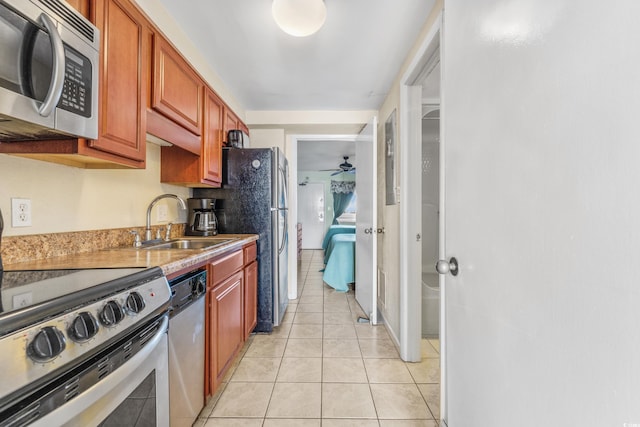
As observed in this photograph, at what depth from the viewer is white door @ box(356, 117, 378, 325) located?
255 cm

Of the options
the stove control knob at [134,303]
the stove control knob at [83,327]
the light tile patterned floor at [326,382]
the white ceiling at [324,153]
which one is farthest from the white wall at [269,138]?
the stove control knob at [83,327]

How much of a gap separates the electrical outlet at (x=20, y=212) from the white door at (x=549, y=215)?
1698 mm

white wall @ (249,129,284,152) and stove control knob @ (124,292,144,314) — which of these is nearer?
stove control knob @ (124,292,144,314)

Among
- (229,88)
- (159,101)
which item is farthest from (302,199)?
(159,101)

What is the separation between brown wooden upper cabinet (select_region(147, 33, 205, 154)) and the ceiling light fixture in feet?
2.22

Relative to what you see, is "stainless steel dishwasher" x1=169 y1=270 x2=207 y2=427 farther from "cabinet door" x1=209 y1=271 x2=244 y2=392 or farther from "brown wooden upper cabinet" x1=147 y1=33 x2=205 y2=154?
"brown wooden upper cabinet" x1=147 y1=33 x2=205 y2=154

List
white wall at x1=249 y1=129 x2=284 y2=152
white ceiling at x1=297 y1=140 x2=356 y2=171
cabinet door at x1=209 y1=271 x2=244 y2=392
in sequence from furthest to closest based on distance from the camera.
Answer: white ceiling at x1=297 y1=140 x2=356 y2=171
white wall at x1=249 y1=129 x2=284 y2=152
cabinet door at x1=209 y1=271 x2=244 y2=392

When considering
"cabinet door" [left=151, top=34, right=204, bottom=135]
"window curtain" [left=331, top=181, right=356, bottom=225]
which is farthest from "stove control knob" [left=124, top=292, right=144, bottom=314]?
"window curtain" [left=331, top=181, right=356, bottom=225]

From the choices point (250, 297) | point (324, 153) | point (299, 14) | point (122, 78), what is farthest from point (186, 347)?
point (324, 153)

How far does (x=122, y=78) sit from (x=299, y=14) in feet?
3.06

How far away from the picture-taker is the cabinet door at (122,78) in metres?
1.14

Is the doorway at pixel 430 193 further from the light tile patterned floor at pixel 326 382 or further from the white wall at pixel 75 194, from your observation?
the white wall at pixel 75 194

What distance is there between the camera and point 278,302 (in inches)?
102

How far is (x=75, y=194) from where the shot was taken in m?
1.35
